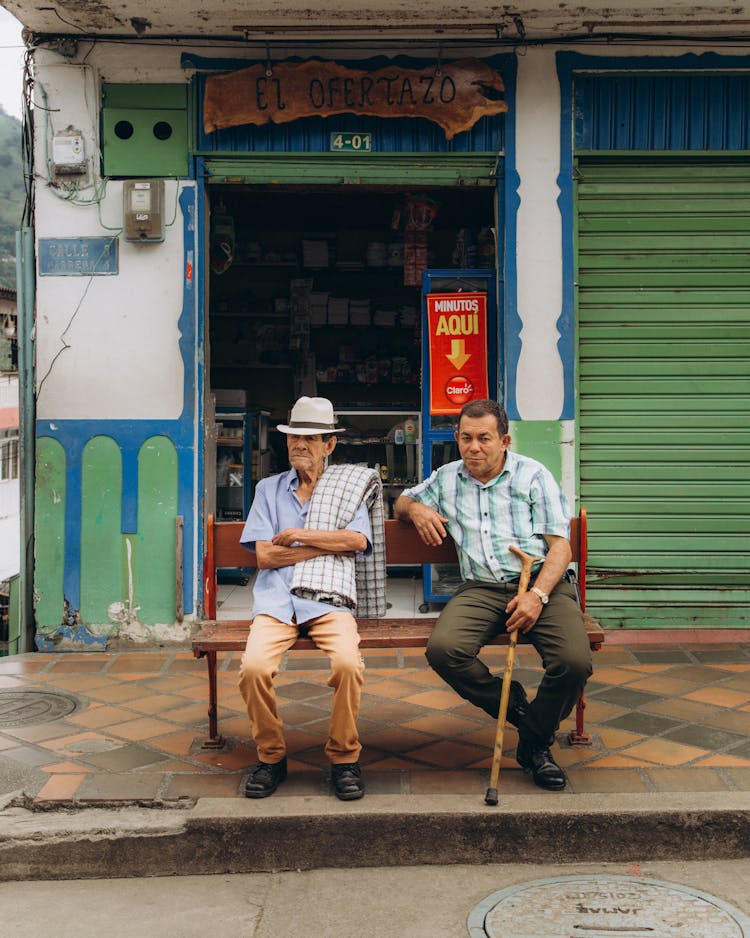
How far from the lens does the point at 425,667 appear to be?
5.79 meters

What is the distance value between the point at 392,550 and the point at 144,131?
10.8 ft

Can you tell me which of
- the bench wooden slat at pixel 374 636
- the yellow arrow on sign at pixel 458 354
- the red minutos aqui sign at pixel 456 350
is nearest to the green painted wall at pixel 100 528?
the bench wooden slat at pixel 374 636

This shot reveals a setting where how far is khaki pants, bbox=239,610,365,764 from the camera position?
3.78 m

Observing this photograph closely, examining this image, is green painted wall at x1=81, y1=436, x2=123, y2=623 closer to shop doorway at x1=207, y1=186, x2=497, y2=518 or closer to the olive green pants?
shop doorway at x1=207, y1=186, x2=497, y2=518

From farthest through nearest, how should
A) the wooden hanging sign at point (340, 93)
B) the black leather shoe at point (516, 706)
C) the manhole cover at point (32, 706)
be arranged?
the wooden hanging sign at point (340, 93)
the manhole cover at point (32, 706)
the black leather shoe at point (516, 706)

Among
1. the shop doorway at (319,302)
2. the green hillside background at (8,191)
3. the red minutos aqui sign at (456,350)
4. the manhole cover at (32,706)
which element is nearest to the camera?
the manhole cover at (32,706)

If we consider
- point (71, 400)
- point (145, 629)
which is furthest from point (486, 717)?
point (71, 400)

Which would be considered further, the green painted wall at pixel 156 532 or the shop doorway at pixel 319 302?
the shop doorway at pixel 319 302

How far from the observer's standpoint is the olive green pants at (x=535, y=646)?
3861 mm

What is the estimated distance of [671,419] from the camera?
6.43 meters

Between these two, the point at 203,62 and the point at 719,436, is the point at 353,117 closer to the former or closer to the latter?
the point at 203,62

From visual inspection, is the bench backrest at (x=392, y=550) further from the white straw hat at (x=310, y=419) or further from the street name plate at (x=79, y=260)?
the street name plate at (x=79, y=260)

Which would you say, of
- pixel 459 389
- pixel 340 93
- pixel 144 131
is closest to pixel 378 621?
pixel 459 389

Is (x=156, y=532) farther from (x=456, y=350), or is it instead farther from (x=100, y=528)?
(x=456, y=350)
